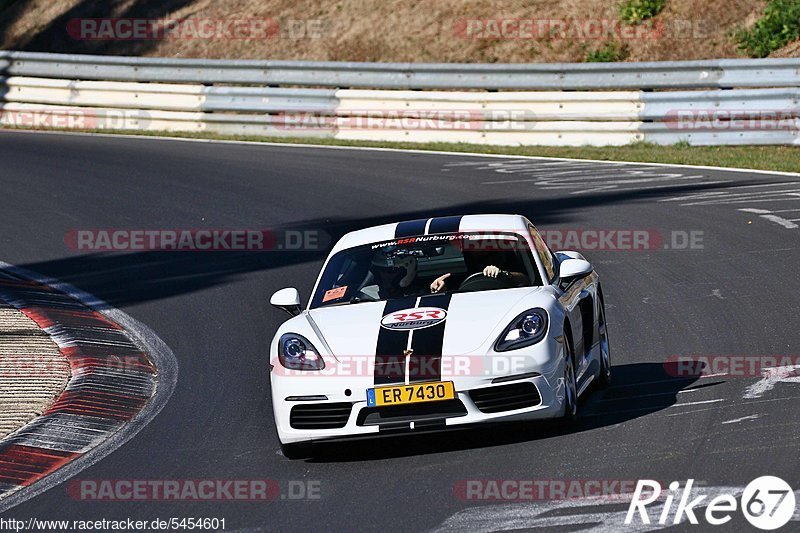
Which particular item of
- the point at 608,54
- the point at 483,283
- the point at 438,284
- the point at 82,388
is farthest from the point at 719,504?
the point at 608,54

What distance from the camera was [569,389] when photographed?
7.60 meters

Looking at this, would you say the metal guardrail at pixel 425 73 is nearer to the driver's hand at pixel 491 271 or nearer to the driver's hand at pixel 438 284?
the driver's hand at pixel 491 271

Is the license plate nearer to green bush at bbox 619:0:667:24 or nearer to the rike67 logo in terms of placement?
the rike67 logo

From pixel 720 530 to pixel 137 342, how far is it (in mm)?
6379

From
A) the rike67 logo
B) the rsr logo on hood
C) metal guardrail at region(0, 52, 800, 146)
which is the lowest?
the rike67 logo

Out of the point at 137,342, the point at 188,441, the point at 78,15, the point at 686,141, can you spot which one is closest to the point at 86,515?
the point at 188,441

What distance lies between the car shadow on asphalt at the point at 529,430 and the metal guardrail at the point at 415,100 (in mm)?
11309

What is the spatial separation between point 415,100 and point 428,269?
42.7 feet

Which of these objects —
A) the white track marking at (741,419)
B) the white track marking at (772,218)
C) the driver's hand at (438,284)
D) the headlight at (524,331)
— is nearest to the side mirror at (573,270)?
the headlight at (524,331)

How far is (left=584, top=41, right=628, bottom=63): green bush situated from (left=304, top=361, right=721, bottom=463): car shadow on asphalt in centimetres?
1580

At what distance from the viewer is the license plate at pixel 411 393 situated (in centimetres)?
723

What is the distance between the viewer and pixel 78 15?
101ft

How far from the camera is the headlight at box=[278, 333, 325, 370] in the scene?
7.62 m

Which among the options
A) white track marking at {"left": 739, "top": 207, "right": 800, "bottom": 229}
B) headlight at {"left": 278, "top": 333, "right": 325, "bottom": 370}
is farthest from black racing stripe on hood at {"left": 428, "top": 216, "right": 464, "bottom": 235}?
white track marking at {"left": 739, "top": 207, "right": 800, "bottom": 229}
